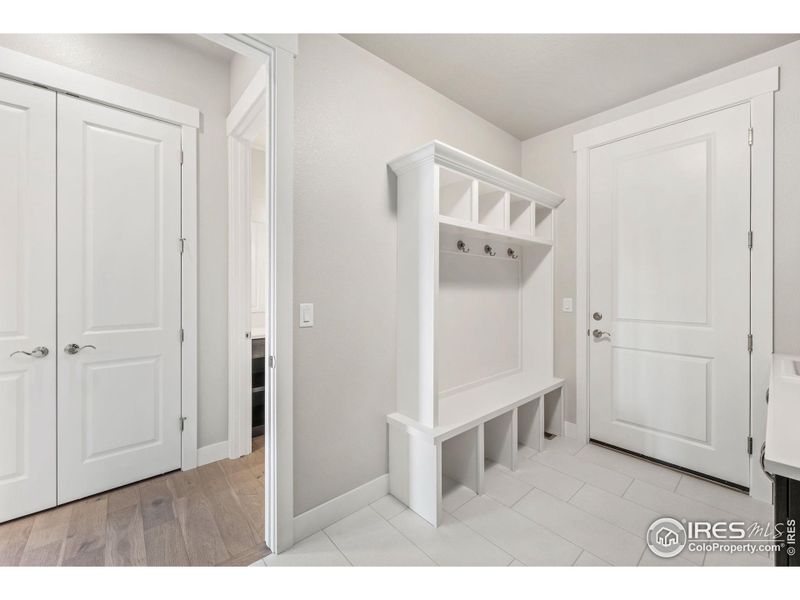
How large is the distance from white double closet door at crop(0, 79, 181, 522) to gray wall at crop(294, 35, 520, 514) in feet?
3.63

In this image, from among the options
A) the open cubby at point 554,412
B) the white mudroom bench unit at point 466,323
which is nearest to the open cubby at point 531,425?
the white mudroom bench unit at point 466,323

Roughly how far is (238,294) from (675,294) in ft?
9.44

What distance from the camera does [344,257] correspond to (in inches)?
70.9

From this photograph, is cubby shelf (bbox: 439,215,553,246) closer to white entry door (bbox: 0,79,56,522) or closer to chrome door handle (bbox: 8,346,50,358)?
white entry door (bbox: 0,79,56,522)

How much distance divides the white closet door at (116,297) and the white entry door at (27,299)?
1.8 inches

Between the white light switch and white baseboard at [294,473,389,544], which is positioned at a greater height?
the white light switch

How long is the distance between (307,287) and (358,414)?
725mm

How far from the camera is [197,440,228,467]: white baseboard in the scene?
7.72 ft

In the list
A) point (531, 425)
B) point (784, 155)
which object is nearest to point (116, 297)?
point (531, 425)

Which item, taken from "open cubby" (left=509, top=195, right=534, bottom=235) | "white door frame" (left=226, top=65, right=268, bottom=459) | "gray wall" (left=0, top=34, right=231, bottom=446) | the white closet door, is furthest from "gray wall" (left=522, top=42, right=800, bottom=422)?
the white closet door

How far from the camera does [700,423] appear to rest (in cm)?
220

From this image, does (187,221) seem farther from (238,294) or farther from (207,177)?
(238,294)
